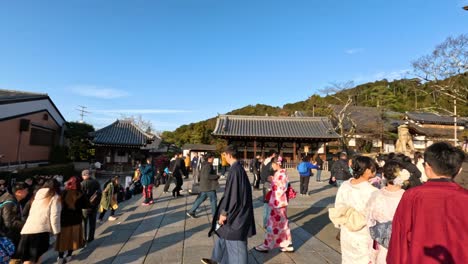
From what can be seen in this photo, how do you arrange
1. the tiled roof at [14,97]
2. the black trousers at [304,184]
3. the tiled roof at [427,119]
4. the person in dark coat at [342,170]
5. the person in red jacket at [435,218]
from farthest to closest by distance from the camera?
1. the tiled roof at [427,119]
2. the tiled roof at [14,97]
3. the black trousers at [304,184]
4. the person in dark coat at [342,170]
5. the person in red jacket at [435,218]

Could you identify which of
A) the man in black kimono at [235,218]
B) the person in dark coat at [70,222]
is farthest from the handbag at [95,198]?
the man in black kimono at [235,218]

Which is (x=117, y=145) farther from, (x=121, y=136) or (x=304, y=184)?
(x=304, y=184)

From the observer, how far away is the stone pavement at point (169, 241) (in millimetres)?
4535

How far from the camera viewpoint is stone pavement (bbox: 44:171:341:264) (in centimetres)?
454

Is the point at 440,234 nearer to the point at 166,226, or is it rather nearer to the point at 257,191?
the point at 166,226

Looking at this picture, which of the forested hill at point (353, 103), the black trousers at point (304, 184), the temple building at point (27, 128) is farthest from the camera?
the forested hill at point (353, 103)

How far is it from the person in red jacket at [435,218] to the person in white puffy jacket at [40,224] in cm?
451

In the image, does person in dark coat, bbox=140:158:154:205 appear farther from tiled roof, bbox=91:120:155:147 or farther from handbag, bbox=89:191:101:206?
tiled roof, bbox=91:120:155:147

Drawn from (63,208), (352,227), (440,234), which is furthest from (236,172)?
(63,208)

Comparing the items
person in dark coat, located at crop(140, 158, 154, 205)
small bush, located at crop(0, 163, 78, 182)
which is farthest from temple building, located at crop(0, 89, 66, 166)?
person in dark coat, located at crop(140, 158, 154, 205)

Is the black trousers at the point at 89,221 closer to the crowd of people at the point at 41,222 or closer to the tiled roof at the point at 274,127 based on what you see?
the crowd of people at the point at 41,222

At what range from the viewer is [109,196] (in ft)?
22.5

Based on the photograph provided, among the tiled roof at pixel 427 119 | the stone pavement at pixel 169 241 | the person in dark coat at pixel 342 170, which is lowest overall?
the stone pavement at pixel 169 241

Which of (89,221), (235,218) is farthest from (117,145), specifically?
(235,218)
